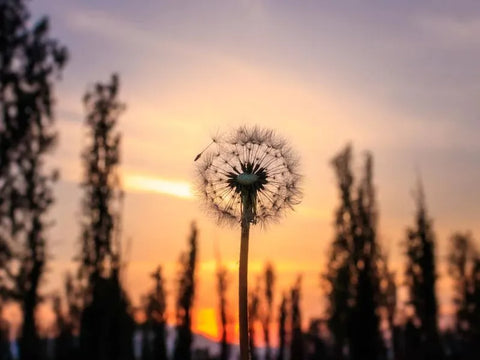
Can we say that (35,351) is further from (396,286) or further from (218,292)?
(396,286)

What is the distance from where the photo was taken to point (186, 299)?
2331 inches

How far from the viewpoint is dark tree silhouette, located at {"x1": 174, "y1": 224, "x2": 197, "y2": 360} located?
5603 centimetres

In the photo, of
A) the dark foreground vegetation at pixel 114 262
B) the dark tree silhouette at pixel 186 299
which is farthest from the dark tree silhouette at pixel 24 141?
the dark tree silhouette at pixel 186 299

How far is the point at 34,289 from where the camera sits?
35438 mm

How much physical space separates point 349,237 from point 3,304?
3232 cm

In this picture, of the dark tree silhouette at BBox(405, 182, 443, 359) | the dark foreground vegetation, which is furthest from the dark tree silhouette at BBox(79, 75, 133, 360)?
the dark tree silhouette at BBox(405, 182, 443, 359)

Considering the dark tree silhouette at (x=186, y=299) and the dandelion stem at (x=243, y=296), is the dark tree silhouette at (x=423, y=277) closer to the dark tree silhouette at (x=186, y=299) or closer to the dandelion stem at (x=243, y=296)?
the dark tree silhouette at (x=186, y=299)

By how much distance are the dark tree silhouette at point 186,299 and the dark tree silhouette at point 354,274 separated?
11.4 meters

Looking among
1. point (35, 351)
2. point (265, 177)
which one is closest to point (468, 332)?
point (35, 351)

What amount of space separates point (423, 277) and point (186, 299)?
19370mm

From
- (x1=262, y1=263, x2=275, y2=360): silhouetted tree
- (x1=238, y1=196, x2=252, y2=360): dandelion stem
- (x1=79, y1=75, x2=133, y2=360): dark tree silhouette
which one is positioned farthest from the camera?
(x1=262, y1=263, x2=275, y2=360): silhouetted tree

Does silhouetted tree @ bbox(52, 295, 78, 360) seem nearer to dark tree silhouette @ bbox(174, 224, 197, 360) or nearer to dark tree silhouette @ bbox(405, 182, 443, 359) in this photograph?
dark tree silhouette @ bbox(174, 224, 197, 360)

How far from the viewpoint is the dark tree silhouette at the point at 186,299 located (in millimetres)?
56031

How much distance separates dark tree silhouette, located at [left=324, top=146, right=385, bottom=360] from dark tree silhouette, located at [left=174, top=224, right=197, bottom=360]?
448 inches
